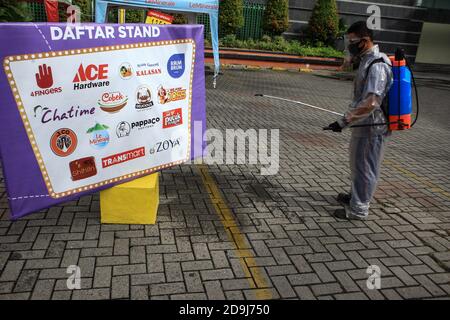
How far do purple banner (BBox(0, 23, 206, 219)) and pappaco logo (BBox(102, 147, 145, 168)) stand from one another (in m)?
A: 0.01

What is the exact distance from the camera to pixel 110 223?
4.45 metres

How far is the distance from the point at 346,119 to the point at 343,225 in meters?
1.27

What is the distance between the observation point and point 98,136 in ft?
13.2

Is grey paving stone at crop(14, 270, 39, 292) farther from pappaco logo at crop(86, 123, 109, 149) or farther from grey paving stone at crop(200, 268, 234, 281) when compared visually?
grey paving stone at crop(200, 268, 234, 281)

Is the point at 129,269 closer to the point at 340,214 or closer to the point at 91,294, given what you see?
the point at 91,294

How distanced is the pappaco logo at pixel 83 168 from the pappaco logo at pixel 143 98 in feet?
→ 2.44

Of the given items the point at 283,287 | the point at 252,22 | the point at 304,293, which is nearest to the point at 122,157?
the point at 283,287

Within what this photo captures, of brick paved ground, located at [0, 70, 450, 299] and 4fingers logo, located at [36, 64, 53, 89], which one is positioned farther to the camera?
brick paved ground, located at [0, 70, 450, 299]

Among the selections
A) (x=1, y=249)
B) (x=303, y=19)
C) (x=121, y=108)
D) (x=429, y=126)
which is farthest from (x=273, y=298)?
(x=303, y=19)

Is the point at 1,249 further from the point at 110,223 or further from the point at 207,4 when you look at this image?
the point at 207,4

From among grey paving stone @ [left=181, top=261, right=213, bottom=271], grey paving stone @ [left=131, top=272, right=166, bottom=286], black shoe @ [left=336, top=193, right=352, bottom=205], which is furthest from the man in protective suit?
grey paving stone @ [left=131, top=272, right=166, bottom=286]

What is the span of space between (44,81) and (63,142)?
608 millimetres

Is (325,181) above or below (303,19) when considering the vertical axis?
below

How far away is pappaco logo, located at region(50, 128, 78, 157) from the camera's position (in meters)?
3.73
